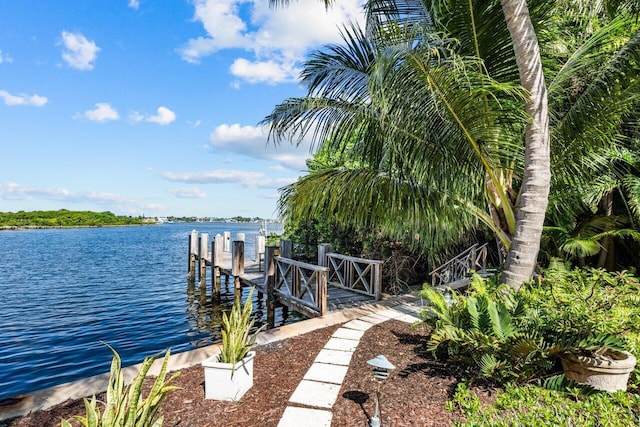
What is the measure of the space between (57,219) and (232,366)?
94798 millimetres

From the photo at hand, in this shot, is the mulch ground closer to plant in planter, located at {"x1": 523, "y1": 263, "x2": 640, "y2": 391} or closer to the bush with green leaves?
the bush with green leaves

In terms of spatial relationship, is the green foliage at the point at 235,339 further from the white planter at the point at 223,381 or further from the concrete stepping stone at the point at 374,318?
the concrete stepping stone at the point at 374,318

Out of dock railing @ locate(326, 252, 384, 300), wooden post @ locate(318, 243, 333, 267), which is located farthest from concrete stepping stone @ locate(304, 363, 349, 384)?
wooden post @ locate(318, 243, 333, 267)

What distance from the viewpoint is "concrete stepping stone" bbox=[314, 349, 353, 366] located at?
3.85 m

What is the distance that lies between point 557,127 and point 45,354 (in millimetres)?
10146

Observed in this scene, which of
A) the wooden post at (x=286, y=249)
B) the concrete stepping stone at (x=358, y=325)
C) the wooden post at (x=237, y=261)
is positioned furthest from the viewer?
the wooden post at (x=237, y=261)

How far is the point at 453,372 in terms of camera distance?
343cm

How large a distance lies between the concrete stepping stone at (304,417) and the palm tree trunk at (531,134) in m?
3.01

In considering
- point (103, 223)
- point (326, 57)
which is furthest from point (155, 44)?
point (103, 223)

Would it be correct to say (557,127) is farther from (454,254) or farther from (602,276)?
(454,254)

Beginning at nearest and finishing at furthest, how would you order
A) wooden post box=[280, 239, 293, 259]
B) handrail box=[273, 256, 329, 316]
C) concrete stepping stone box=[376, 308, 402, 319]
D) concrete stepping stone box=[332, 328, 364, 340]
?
concrete stepping stone box=[332, 328, 364, 340]
concrete stepping stone box=[376, 308, 402, 319]
handrail box=[273, 256, 329, 316]
wooden post box=[280, 239, 293, 259]

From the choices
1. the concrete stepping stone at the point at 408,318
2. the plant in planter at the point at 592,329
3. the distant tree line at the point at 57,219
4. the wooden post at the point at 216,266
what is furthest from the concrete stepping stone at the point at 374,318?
the distant tree line at the point at 57,219

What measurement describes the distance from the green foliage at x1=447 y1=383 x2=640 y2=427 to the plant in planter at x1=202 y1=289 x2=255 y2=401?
68.9 inches

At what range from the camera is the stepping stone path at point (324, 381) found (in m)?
2.73
